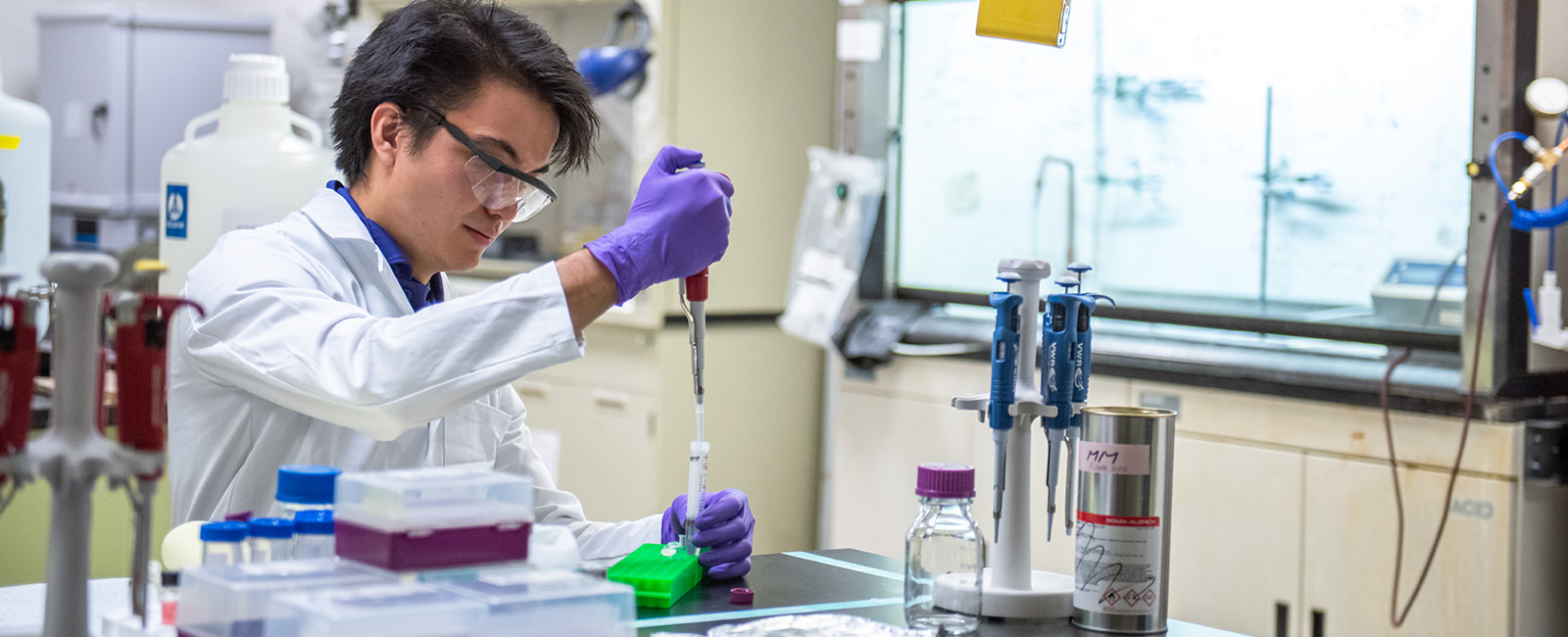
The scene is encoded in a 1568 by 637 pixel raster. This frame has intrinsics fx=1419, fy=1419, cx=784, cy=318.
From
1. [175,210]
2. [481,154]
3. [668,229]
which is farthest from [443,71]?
[175,210]

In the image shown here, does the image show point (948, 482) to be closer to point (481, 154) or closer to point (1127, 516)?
point (1127, 516)

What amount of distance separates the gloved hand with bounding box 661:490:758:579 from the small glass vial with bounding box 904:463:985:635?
179 millimetres

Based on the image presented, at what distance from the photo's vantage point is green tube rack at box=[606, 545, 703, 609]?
130 centimetres

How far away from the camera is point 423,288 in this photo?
1.79 m

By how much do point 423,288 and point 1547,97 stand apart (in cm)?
171

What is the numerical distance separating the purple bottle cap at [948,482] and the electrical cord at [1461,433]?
1.36 metres

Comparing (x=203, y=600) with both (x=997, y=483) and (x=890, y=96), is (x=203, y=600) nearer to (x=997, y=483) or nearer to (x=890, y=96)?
(x=997, y=483)

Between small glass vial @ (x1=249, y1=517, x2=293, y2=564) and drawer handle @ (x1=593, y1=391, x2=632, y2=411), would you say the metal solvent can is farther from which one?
drawer handle @ (x1=593, y1=391, x2=632, y2=411)

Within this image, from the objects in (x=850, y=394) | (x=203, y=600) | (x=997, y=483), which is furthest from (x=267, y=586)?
(x=850, y=394)

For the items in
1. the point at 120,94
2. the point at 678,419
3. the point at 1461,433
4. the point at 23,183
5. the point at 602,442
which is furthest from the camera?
the point at 120,94

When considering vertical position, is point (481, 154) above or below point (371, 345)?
above

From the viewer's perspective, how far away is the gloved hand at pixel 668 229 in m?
1.41

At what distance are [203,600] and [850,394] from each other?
2.36 m

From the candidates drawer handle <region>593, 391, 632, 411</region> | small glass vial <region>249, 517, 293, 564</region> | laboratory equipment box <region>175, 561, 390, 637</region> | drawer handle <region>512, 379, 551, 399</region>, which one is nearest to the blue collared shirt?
small glass vial <region>249, 517, 293, 564</region>
